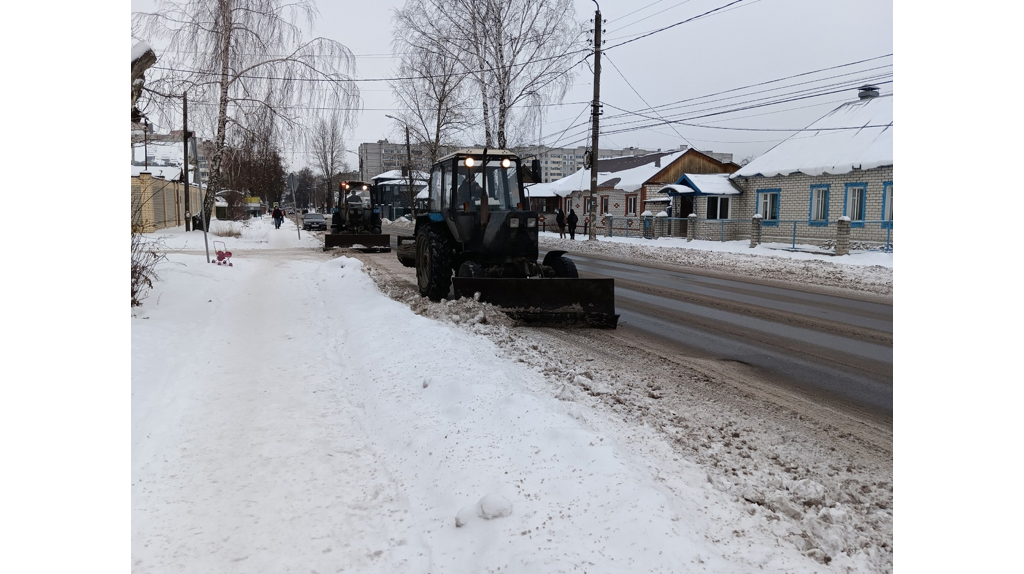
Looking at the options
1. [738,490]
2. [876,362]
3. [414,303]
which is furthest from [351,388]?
[876,362]

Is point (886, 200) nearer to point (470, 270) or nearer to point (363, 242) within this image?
point (363, 242)

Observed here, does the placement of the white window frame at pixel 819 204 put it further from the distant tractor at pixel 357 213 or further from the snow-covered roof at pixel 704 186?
the distant tractor at pixel 357 213

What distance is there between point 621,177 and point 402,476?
44.3 m

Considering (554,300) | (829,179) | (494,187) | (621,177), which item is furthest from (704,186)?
(554,300)

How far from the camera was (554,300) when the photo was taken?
837 centimetres

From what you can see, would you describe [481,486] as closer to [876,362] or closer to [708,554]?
[708,554]

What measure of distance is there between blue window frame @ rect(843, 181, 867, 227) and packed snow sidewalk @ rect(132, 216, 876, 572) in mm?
23668

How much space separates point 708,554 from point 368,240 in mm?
20569

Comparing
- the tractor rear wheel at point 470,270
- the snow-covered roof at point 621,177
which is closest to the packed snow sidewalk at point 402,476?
the tractor rear wheel at point 470,270

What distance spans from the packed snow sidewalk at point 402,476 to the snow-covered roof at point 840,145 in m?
24.1

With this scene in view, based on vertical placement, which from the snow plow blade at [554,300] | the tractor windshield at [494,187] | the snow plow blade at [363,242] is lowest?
the snow plow blade at [554,300]

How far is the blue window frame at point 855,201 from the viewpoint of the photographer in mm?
25609

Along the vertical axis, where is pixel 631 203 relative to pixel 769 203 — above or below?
above

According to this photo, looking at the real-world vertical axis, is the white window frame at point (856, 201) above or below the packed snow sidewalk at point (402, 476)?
above
